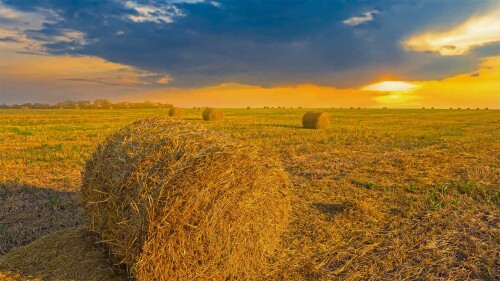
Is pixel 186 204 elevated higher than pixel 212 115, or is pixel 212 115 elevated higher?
pixel 212 115

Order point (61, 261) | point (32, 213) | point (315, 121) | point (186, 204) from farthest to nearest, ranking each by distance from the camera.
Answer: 1. point (315, 121)
2. point (32, 213)
3. point (61, 261)
4. point (186, 204)

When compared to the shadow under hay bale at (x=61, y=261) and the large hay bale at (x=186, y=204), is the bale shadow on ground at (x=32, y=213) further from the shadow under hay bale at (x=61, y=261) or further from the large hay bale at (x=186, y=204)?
the large hay bale at (x=186, y=204)

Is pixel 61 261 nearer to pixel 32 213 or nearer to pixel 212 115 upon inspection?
pixel 32 213

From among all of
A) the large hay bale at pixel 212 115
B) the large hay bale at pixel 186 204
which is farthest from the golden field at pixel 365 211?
the large hay bale at pixel 212 115

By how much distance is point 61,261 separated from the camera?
5723mm

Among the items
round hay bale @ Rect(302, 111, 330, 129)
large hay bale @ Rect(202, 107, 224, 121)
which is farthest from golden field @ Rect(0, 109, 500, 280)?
large hay bale @ Rect(202, 107, 224, 121)

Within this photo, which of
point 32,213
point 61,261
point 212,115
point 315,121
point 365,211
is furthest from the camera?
point 212,115

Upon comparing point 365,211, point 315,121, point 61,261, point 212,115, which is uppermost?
point 212,115

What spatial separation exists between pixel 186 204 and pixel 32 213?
17.0 ft

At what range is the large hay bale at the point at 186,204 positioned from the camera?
4.71 meters

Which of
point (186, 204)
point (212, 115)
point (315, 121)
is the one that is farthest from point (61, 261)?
point (212, 115)

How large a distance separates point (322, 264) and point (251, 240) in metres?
1.24

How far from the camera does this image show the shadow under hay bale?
5426mm

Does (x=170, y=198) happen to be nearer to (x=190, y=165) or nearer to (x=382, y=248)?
(x=190, y=165)
